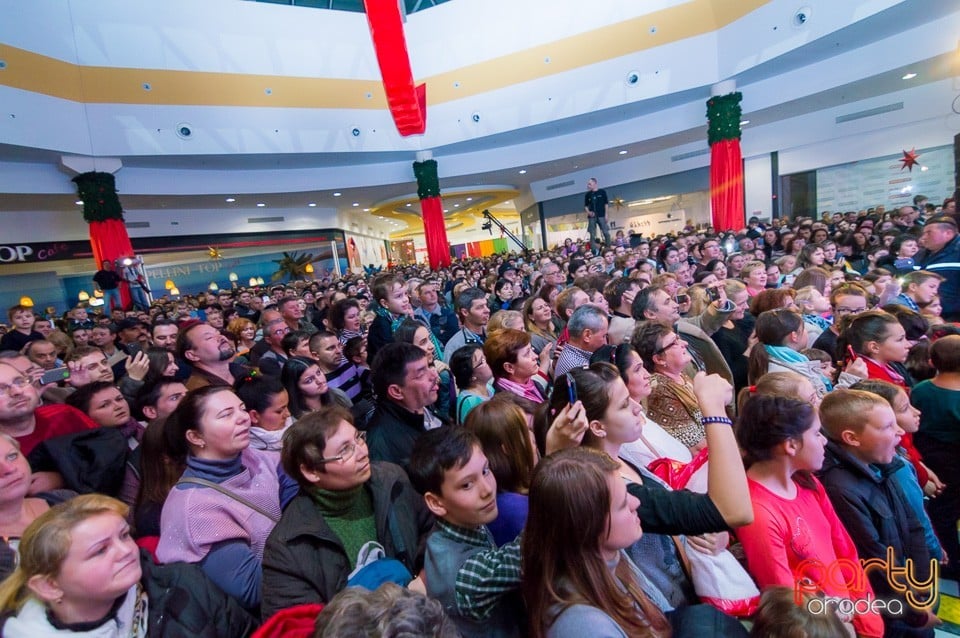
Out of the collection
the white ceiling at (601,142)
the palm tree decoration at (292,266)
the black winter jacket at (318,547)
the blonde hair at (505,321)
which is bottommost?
the black winter jacket at (318,547)

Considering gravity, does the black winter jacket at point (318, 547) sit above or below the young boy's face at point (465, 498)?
below

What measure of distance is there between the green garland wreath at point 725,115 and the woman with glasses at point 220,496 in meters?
11.3

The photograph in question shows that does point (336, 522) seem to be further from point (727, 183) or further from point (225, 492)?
point (727, 183)

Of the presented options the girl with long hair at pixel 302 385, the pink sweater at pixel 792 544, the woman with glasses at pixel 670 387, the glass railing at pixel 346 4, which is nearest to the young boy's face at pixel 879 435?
the pink sweater at pixel 792 544

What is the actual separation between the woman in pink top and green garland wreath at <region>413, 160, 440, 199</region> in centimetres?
1159

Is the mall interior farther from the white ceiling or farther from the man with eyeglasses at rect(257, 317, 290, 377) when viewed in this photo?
the man with eyeglasses at rect(257, 317, 290, 377)

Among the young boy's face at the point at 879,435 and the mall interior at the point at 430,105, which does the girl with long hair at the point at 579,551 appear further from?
the mall interior at the point at 430,105

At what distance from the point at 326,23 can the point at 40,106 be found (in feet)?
19.2

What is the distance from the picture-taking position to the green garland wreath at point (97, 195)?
852 centimetres

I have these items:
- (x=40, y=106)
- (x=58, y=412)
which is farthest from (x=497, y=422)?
(x=40, y=106)

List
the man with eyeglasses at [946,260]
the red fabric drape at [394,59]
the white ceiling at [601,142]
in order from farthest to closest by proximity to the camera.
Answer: the white ceiling at [601,142], the red fabric drape at [394,59], the man with eyeglasses at [946,260]

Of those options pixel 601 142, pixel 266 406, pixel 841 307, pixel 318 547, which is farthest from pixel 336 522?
pixel 601 142

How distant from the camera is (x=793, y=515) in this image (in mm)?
1358

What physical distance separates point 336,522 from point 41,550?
0.67 m
